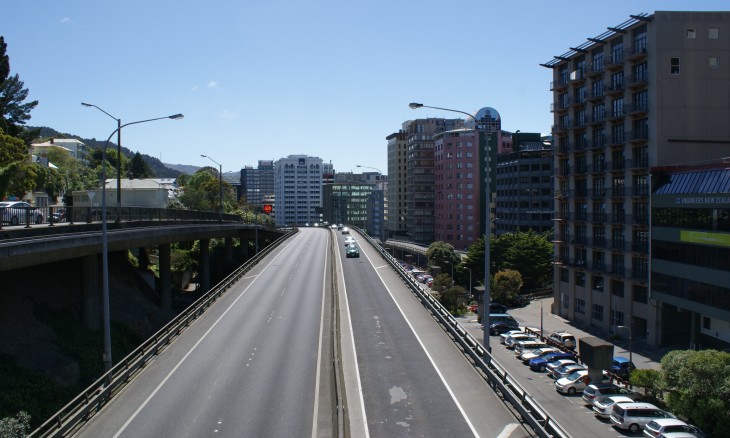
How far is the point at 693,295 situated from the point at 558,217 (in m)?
22.8

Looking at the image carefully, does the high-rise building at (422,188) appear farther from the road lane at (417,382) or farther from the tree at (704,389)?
the tree at (704,389)

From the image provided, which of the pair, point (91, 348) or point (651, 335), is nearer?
point (91, 348)

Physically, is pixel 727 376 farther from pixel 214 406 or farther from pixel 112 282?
pixel 112 282

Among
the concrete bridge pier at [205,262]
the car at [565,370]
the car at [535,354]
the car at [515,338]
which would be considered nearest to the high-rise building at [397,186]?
the concrete bridge pier at [205,262]

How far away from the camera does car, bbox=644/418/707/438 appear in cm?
2736

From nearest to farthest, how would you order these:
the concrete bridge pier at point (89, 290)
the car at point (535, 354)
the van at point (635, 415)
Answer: the van at point (635, 415) → the concrete bridge pier at point (89, 290) → the car at point (535, 354)

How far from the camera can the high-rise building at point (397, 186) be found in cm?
16350

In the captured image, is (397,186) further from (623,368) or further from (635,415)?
(635,415)

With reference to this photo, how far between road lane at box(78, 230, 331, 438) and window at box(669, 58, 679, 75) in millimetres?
33711

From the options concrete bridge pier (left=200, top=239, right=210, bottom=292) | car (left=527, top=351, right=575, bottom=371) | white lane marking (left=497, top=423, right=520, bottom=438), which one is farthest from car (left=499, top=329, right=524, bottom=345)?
concrete bridge pier (left=200, top=239, right=210, bottom=292)

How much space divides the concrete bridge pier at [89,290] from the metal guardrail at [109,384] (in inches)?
236

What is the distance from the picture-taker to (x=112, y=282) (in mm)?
46031

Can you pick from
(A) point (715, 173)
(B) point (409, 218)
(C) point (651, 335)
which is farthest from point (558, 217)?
(B) point (409, 218)

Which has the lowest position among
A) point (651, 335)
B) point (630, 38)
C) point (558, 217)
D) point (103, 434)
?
point (651, 335)
